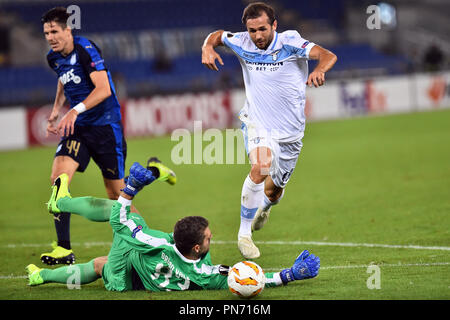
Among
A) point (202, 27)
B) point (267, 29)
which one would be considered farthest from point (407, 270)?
point (202, 27)

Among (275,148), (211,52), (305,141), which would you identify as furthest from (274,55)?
(305,141)

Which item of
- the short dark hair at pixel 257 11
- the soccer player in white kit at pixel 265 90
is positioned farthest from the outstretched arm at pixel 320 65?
the short dark hair at pixel 257 11

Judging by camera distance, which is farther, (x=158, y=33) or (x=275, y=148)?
(x=158, y=33)

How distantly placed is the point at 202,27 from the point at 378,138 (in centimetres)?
1928

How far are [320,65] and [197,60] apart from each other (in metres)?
29.0

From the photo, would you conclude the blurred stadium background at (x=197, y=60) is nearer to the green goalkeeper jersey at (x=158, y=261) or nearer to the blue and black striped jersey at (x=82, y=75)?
the blue and black striped jersey at (x=82, y=75)

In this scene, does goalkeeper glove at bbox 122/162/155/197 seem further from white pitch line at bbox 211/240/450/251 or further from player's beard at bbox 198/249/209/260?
white pitch line at bbox 211/240/450/251

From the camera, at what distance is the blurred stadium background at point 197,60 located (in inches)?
1042

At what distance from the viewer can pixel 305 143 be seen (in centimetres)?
2184

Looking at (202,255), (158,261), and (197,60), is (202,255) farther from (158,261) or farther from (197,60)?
(197,60)

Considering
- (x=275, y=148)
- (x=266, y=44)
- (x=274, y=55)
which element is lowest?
(x=275, y=148)

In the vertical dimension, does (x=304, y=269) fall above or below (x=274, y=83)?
below

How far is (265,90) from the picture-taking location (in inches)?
300
